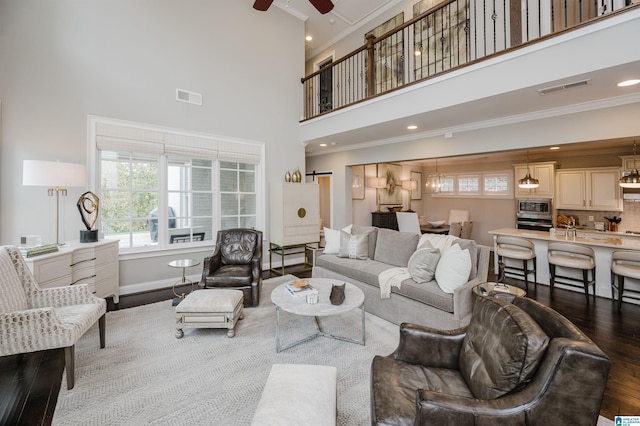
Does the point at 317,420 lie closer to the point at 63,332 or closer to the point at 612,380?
the point at 63,332

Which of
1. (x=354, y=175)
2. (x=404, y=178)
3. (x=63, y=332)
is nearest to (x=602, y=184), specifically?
(x=404, y=178)

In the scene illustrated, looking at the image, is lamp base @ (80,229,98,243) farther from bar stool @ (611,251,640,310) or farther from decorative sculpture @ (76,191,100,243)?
bar stool @ (611,251,640,310)

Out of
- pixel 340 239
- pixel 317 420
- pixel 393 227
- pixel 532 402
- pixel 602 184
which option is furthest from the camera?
pixel 393 227

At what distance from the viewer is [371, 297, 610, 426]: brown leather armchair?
109cm

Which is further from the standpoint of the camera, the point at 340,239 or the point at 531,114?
the point at 340,239

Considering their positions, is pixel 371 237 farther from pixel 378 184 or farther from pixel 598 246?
pixel 378 184

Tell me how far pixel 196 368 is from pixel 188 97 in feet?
13.9

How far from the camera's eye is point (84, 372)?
2.37 m

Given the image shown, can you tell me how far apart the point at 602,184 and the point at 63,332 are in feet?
29.9

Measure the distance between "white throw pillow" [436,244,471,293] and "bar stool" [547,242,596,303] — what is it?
2518 millimetres

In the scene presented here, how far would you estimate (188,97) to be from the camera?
4793mm

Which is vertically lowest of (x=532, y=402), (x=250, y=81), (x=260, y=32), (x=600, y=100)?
(x=532, y=402)

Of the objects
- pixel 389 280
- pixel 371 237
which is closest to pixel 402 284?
pixel 389 280

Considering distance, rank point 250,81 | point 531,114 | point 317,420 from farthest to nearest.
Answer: point 250,81, point 531,114, point 317,420
